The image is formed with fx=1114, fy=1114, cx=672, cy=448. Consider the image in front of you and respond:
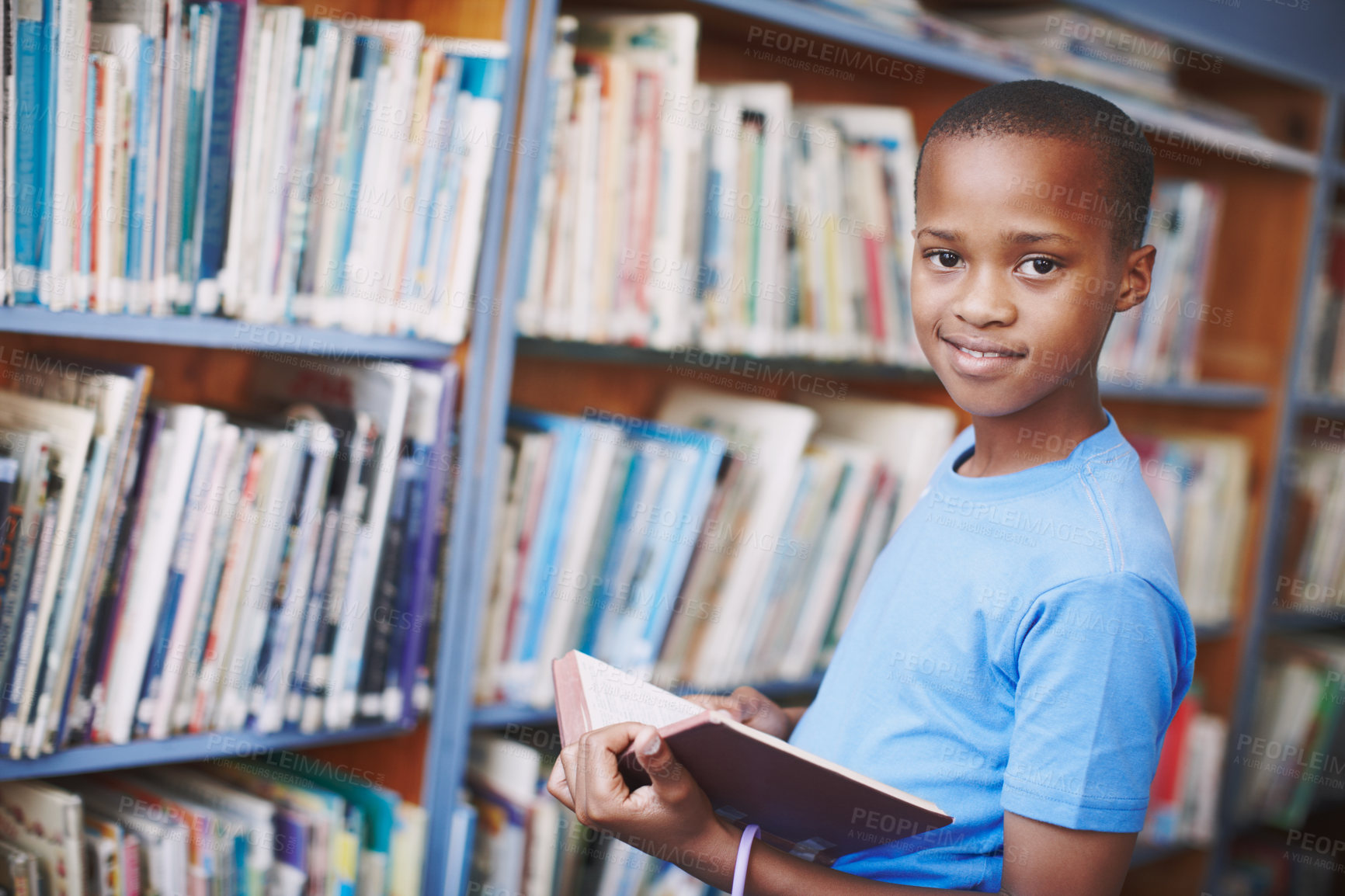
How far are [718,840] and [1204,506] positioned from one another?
70.7 inches

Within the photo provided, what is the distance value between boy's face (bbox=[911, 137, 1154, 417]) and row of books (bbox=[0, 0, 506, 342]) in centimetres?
65

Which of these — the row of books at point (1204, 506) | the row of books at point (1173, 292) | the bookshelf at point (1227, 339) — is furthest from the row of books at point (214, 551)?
the row of books at point (1204, 506)

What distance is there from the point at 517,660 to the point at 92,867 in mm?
530

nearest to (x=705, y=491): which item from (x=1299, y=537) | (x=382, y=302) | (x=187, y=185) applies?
(x=382, y=302)

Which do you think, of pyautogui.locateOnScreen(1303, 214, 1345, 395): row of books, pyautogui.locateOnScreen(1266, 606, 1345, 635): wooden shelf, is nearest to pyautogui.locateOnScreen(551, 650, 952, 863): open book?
pyautogui.locateOnScreen(1266, 606, 1345, 635): wooden shelf

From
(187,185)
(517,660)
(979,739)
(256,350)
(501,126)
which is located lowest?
(517,660)

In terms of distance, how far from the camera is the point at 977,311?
0.83m

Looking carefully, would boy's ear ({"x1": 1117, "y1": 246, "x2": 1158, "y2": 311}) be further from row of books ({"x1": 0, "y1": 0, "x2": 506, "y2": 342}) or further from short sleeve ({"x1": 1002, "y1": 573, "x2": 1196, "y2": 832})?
row of books ({"x1": 0, "y1": 0, "x2": 506, "y2": 342})

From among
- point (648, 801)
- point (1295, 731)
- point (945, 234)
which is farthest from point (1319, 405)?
point (648, 801)

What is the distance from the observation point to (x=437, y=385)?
1.33 metres

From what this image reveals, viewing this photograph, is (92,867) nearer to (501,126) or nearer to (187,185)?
(187,185)

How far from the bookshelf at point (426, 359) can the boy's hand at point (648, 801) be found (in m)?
0.58

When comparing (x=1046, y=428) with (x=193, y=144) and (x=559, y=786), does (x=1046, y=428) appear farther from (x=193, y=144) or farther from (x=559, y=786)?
(x=193, y=144)

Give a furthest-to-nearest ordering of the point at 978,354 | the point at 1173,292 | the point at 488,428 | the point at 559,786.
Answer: the point at 1173,292 < the point at 488,428 < the point at 559,786 < the point at 978,354
